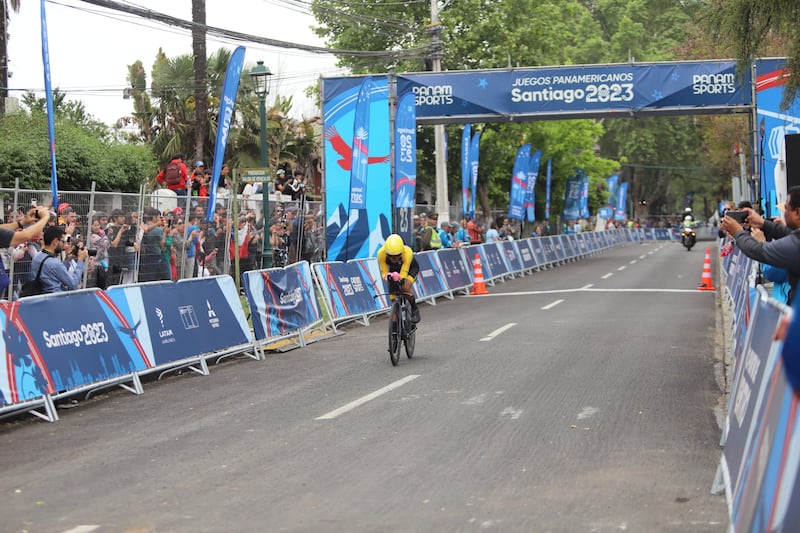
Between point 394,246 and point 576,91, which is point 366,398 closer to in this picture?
point 394,246

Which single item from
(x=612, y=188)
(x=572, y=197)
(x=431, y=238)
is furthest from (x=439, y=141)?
(x=612, y=188)

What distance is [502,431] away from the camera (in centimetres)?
838

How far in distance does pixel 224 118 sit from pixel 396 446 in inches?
413

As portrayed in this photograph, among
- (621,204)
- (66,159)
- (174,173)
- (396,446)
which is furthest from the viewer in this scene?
(621,204)

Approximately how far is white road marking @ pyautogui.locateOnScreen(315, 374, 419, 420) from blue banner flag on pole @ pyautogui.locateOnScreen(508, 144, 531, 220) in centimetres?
2948

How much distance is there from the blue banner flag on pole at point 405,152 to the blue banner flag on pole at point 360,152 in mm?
1416

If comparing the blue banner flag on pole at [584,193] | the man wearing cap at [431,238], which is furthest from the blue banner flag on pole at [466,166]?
the blue banner flag on pole at [584,193]

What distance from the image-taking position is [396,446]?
25.8 feet

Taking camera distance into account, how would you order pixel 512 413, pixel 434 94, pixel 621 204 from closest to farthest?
pixel 512 413, pixel 434 94, pixel 621 204

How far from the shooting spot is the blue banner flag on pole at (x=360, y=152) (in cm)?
2303

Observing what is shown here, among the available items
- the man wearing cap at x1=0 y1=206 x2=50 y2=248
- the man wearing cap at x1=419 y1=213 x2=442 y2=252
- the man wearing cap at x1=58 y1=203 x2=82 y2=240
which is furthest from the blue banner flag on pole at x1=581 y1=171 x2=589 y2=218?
the man wearing cap at x1=0 y1=206 x2=50 y2=248

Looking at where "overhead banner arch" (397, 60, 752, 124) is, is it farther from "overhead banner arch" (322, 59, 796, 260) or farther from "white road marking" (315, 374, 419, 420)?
"white road marking" (315, 374, 419, 420)

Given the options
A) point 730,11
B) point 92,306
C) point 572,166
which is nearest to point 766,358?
point 92,306

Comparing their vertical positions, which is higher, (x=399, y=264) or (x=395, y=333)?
(x=399, y=264)
